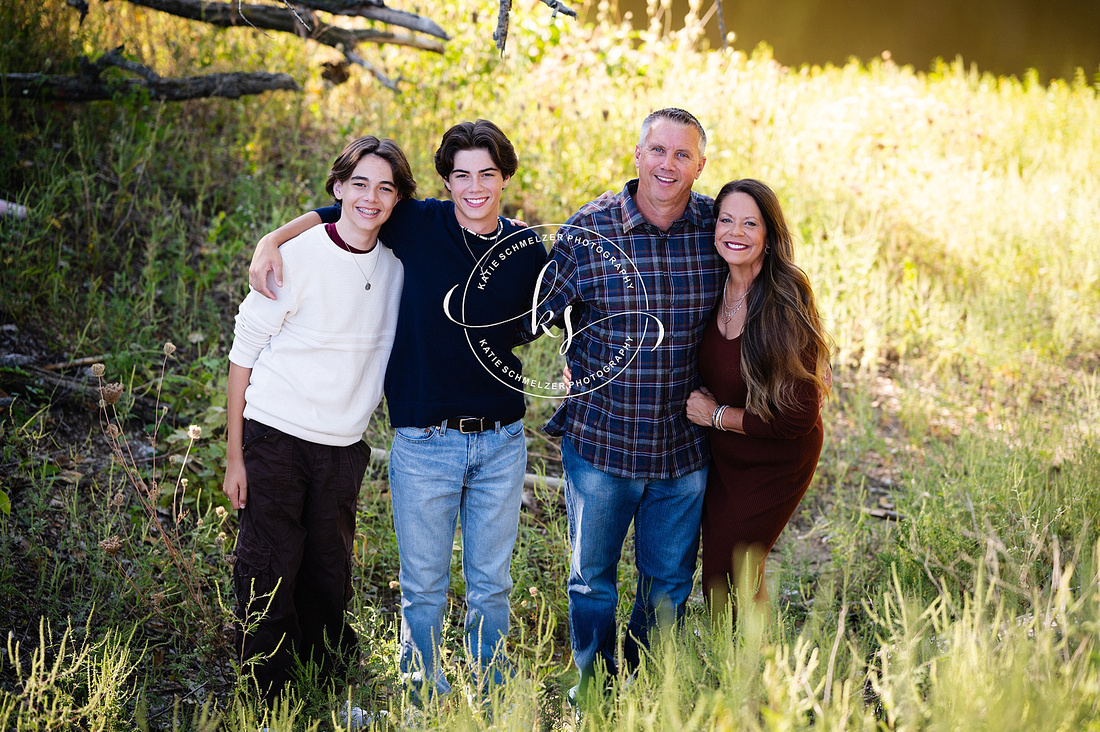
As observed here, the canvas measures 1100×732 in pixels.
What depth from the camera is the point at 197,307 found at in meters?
4.57

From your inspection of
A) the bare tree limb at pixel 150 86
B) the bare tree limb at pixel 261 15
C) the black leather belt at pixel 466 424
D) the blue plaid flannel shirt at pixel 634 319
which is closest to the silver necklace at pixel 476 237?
the blue plaid flannel shirt at pixel 634 319

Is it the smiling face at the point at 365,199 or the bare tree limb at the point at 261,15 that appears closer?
the smiling face at the point at 365,199

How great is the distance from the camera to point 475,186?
2.50m

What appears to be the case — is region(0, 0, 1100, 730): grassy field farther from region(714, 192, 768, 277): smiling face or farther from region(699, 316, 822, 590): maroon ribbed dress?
region(714, 192, 768, 277): smiling face

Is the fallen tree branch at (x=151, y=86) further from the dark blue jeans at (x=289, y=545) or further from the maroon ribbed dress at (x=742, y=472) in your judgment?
the maroon ribbed dress at (x=742, y=472)

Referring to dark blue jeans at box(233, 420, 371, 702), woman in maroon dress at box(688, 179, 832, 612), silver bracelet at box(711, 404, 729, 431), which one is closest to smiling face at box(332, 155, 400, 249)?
dark blue jeans at box(233, 420, 371, 702)

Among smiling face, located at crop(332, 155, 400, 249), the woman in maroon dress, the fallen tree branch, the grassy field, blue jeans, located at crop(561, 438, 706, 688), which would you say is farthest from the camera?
the fallen tree branch

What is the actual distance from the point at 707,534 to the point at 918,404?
2810 mm

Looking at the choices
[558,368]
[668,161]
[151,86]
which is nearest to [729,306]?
[668,161]

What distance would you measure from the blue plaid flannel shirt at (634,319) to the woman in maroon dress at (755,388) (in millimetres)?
84

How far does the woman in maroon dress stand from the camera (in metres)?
2.60

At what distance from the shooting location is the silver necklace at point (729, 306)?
2695mm

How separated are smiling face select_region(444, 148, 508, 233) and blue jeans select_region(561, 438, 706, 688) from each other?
2.83 ft

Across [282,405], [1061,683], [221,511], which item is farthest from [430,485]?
[1061,683]
